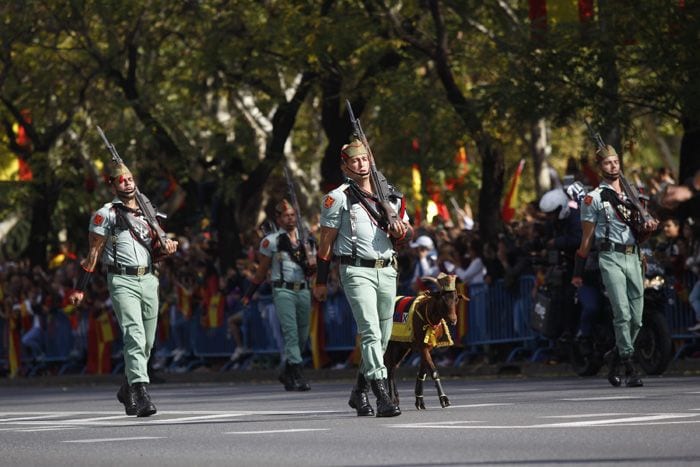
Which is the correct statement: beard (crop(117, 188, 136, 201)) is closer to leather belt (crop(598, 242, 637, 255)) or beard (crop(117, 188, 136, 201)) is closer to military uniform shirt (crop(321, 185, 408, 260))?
military uniform shirt (crop(321, 185, 408, 260))

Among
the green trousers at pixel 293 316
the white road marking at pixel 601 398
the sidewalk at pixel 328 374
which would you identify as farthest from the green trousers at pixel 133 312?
the sidewalk at pixel 328 374

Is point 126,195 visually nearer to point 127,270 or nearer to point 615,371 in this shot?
point 127,270

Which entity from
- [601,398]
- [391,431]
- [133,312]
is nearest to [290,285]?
[133,312]

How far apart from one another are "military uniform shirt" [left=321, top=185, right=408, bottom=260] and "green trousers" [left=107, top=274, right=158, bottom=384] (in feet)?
6.73

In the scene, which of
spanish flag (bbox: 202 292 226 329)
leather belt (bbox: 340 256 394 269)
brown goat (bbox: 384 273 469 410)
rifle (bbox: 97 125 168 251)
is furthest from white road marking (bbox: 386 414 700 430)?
spanish flag (bbox: 202 292 226 329)

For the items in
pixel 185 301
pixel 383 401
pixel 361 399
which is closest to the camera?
pixel 383 401

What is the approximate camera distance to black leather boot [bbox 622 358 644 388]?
16.7m

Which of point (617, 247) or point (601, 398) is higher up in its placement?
point (617, 247)

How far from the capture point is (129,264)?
1508cm

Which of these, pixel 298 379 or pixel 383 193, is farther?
pixel 298 379

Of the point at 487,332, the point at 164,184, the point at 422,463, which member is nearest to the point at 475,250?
the point at 487,332

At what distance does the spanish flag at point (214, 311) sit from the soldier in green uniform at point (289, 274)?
28.3ft

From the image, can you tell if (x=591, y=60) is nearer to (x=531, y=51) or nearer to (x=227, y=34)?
(x=531, y=51)

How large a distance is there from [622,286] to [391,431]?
521 centimetres
